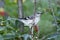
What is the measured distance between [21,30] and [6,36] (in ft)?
0.48

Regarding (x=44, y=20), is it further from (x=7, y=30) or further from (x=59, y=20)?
(x=7, y=30)

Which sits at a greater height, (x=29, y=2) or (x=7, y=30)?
(x=29, y=2)

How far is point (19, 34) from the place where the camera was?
42.6 inches

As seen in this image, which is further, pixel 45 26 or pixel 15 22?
pixel 45 26

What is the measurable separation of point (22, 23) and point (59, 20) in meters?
0.29

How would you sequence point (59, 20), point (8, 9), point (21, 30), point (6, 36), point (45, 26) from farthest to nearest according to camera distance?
point (8, 9)
point (45, 26)
point (59, 20)
point (21, 30)
point (6, 36)

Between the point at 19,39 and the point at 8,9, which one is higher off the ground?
the point at 8,9

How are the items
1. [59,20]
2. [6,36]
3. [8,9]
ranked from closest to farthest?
[6,36], [59,20], [8,9]

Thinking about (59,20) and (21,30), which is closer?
(21,30)

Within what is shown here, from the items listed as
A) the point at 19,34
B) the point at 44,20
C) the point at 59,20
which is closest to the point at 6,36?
the point at 19,34

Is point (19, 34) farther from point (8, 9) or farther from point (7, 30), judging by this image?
point (8, 9)

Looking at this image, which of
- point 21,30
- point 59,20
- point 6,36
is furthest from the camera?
point 59,20

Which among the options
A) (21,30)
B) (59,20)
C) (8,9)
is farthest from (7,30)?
(8,9)

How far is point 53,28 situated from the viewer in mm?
1400
